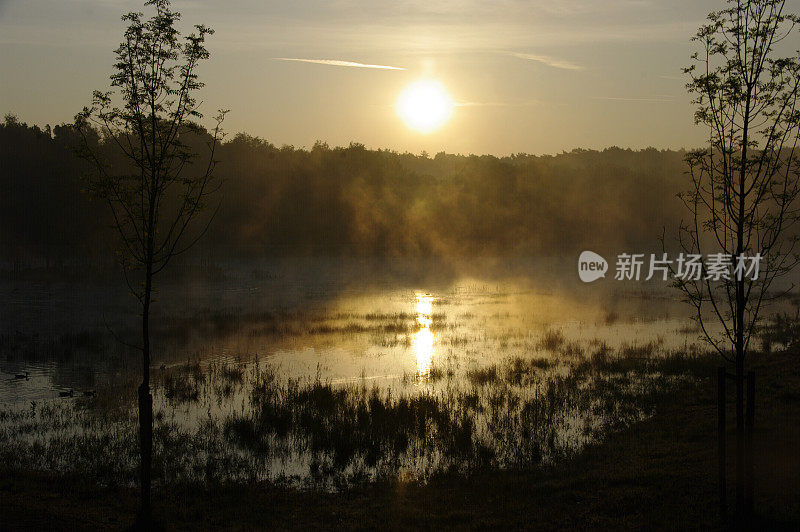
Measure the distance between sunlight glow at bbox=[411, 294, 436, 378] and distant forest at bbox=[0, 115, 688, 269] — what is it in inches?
1541

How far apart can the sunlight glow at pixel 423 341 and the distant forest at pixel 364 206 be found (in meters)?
39.1

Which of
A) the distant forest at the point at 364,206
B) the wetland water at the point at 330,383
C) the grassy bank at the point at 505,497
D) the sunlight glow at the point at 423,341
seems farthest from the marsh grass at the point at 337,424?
the distant forest at the point at 364,206

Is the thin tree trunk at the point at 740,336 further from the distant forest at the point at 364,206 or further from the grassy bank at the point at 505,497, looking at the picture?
the distant forest at the point at 364,206

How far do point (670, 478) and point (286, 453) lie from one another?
8.14 meters

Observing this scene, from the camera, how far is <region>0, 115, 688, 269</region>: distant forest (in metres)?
68.2

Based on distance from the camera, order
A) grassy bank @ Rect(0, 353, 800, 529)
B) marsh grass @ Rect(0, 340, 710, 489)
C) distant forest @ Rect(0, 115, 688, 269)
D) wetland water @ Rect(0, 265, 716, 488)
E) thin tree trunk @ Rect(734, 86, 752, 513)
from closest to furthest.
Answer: thin tree trunk @ Rect(734, 86, 752, 513), grassy bank @ Rect(0, 353, 800, 529), marsh grass @ Rect(0, 340, 710, 489), wetland water @ Rect(0, 265, 716, 488), distant forest @ Rect(0, 115, 688, 269)

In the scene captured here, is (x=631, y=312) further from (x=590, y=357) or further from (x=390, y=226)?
(x=390, y=226)

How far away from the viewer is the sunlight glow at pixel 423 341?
2502cm

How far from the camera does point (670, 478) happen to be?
1095 centimetres

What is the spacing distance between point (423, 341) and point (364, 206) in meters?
79.4

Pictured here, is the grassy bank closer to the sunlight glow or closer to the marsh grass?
the marsh grass

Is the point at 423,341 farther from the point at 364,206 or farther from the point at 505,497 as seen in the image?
the point at 364,206

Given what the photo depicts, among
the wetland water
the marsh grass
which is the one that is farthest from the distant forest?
the marsh grass

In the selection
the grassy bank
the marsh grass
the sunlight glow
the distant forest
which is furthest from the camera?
the distant forest
